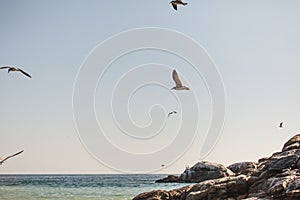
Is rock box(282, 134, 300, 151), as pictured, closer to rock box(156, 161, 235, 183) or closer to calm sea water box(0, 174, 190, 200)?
calm sea water box(0, 174, 190, 200)

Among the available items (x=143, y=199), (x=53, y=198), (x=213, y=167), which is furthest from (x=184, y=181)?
(x=143, y=199)

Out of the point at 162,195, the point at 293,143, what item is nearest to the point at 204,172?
the point at 162,195

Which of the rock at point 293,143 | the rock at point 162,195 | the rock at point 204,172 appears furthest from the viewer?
the rock at point 204,172

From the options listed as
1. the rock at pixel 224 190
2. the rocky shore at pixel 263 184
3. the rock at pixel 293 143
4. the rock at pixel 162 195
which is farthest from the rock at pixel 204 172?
the rock at pixel 224 190

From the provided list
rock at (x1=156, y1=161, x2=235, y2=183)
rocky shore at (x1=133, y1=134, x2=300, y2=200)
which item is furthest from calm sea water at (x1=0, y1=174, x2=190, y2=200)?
rocky shore at (x1=133, y1=134, x2=300, y2=200)

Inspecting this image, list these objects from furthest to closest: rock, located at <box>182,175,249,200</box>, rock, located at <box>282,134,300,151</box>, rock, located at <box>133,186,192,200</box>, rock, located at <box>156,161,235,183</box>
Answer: rock, located at <box>156,161,235,183</box> < rock, located at <box>133,186,192,200</box> < rock, located at <box>282,134,300,151</box> < rock, located at <box>182,175,249,200</box>

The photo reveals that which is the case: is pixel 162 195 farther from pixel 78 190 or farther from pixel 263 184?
pixel 78 190

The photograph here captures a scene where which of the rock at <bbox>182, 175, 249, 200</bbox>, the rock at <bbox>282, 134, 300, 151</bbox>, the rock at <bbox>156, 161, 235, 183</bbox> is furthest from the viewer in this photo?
the rock at <bbox>156, 161, 235, 183</bbox>

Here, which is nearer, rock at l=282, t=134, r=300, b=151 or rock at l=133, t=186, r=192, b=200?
rock at l=282, t=134, r=300, b=151

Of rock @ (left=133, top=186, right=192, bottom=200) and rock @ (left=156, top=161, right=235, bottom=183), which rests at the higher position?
rock @ (left=156, top=161, right=235, bottom=183)

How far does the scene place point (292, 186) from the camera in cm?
1955

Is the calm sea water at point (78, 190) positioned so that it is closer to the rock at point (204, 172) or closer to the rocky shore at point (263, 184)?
the rock at point (204, 172)

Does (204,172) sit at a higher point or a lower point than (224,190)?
higher

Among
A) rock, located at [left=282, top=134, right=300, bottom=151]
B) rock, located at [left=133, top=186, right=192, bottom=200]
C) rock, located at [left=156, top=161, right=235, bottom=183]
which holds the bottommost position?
rock, located at [left=133, top=186, right=192, bottom=200]
